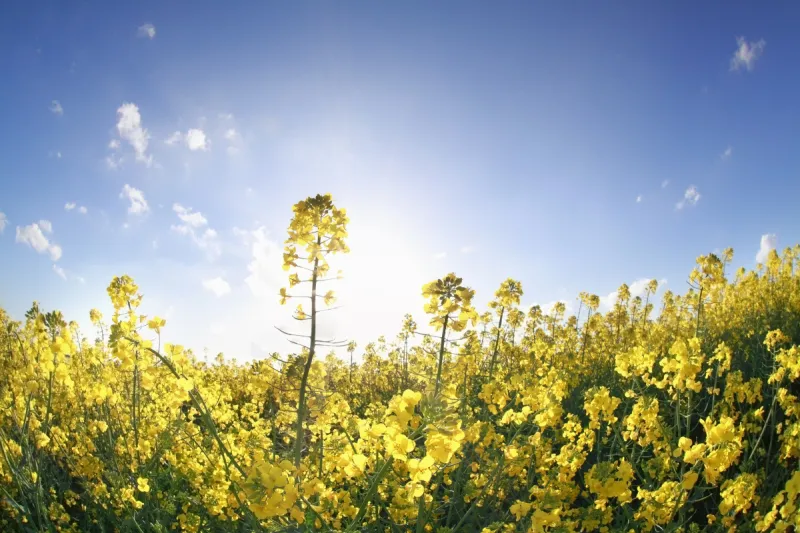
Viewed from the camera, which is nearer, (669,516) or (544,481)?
(669,516)

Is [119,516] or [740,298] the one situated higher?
[740,298]

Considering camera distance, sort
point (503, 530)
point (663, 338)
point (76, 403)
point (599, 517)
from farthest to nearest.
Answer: point (663, 338) < point (76, 403) < point (599, 517) < point (503, 530)

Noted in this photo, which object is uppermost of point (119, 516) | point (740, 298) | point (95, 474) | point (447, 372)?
point (740, 298)

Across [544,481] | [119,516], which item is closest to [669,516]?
[544,481]

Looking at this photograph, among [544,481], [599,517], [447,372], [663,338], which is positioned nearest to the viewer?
[599,517]

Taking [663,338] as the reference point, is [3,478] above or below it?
below

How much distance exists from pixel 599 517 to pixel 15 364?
4.90 meters

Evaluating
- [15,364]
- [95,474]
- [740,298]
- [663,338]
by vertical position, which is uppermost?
[740,298]

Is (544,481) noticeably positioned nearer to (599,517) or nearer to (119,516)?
(599,517)

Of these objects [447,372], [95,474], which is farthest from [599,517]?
[95,474]

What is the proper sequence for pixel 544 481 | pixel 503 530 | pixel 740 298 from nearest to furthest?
pixel 503 530, pixel 544 481, pixel 740 298

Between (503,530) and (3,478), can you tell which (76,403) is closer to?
(3,478)

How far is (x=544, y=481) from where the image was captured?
11.3 feet

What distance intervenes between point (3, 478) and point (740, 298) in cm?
1433
